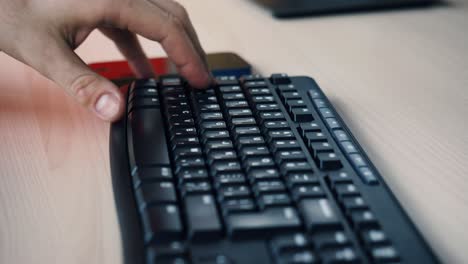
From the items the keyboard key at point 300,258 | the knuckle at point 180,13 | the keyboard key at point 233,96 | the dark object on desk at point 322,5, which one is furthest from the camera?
the dark object on desk at point 322,5

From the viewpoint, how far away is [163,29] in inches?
21.9

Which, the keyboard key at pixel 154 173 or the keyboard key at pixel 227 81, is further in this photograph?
the keyboard key at pixel 227 81

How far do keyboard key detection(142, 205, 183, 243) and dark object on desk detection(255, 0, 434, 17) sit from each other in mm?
558

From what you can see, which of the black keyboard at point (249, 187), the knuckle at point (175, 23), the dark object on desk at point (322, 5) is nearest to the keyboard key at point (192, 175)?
the black keyboard at point (249, 187)

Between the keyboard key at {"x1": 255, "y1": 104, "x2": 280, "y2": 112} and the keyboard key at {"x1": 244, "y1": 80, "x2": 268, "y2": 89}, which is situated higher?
the keyboard key at {"x1": 255, "y1": 104, "x2": 280, "y2": 112}

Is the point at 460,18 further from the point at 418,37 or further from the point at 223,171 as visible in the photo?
the point at 223,171

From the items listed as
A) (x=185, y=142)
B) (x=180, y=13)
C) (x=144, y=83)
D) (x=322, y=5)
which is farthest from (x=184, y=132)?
(x=322, y=5)

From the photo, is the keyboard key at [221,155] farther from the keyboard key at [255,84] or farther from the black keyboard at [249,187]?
the keyboard key at [255,84]

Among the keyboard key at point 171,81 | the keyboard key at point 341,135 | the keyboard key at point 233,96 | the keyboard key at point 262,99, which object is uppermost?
the keyboard key at point 341,135

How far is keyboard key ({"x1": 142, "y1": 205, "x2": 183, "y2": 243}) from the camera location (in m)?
0.31

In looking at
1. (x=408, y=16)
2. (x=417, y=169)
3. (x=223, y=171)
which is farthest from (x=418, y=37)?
(x=223, y=171)

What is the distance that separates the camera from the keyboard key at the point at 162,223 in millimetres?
309

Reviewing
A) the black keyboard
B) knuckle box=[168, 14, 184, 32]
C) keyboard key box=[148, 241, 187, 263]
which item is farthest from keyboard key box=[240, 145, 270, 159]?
knuckle box=[168, 14, 184, 32]

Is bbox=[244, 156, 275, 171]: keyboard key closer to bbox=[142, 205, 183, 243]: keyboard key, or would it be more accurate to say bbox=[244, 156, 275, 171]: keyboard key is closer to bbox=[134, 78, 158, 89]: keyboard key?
bbox=[142, 205, 183, 243]: keyboard key
